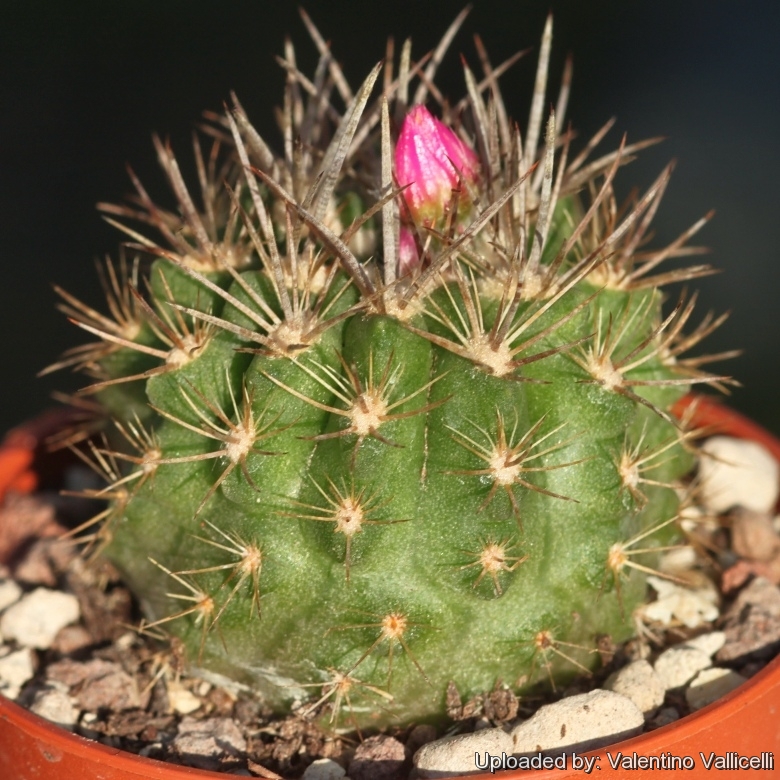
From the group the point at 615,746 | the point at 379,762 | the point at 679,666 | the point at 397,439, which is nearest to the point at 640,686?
the point at 679,666

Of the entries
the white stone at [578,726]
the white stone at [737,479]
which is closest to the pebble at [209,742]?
the white stone at [578,726]

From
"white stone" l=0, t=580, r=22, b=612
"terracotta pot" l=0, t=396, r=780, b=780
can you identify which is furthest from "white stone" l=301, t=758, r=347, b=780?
"white stone" l=0, t=580, r=22, b=612

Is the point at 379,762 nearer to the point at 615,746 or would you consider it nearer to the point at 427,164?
the point at 615,746

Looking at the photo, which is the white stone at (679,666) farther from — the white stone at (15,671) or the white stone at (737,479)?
the white stone at (15,671)

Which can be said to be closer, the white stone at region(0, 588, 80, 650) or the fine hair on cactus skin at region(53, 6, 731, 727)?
the fine hair on cactus skin at region(53, 6, 731, 727)

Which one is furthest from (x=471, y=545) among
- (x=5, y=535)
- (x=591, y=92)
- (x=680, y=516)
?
(x=591, y=92)

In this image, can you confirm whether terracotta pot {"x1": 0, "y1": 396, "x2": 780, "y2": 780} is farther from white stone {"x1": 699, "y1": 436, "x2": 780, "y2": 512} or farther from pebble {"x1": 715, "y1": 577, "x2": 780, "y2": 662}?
white stone {"x1": 699, "y1": 436, "x2": 780, "y2": 512}
